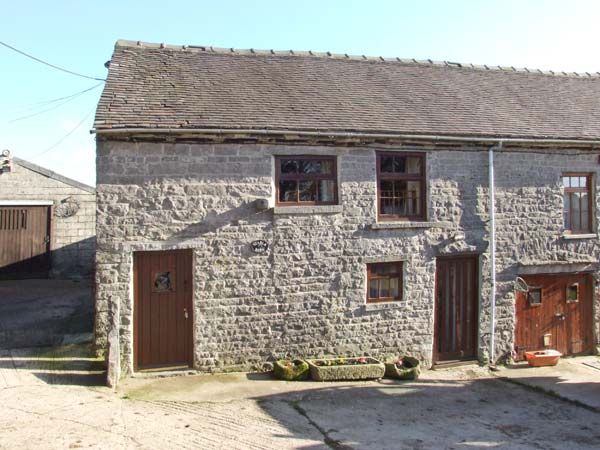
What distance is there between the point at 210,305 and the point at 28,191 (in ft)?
40.2

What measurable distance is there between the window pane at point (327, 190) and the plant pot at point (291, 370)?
323 cm

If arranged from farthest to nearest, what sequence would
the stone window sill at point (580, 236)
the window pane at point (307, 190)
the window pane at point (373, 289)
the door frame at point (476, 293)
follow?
the stone window sill at point (580, 236)
the door frame at point (476, 293)
the window pane at point (373, 289)
the window pane at point (307, 190)

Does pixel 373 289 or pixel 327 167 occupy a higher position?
pixel 327 167

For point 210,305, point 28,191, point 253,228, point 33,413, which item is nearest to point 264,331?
point 210,305

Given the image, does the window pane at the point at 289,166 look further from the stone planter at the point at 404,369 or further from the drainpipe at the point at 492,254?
the drainpipe at the point at 492,254

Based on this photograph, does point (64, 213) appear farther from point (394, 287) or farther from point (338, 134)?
point (394, 287)

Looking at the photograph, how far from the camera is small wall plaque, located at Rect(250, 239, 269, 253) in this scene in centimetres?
1025

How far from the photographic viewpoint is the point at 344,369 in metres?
10.1

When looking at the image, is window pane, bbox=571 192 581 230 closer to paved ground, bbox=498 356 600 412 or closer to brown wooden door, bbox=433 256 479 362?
brown wooden door, bbox=433 256 479 362

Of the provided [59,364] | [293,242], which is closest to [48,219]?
[59,364]

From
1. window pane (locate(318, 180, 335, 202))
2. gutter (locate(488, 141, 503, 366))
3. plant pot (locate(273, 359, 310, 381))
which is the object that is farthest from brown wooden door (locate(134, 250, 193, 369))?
gutter (locate(488, 141, 503, 366))

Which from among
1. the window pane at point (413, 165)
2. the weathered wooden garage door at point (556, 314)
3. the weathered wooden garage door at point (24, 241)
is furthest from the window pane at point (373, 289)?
the weathered wooden garage door at point (24, 241)

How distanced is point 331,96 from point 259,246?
160 inches

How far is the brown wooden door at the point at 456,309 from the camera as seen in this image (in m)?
11.5
